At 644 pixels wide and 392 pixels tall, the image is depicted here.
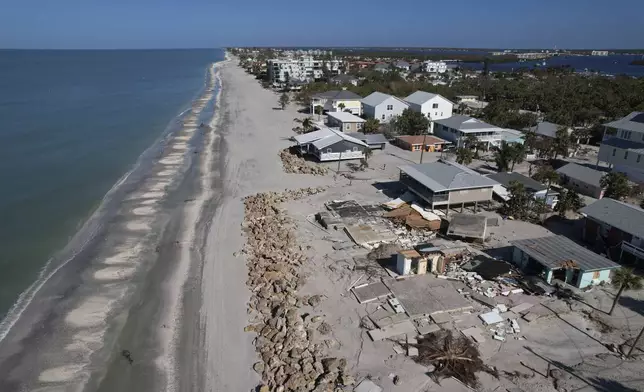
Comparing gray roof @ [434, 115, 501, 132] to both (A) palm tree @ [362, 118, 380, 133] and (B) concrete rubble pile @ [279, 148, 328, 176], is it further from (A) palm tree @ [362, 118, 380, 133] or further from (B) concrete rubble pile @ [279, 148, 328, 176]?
(B) concrete rubble pile @ [279, 148, 328, 176]

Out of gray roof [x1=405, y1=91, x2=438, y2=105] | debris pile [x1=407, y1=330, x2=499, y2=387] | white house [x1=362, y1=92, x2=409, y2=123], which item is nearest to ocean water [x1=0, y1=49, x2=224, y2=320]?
debris pile [x1=407, y1=330, x2=499, y2=387]

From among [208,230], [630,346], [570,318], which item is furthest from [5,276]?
[630,346]

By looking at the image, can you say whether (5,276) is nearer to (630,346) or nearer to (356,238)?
(356,238)

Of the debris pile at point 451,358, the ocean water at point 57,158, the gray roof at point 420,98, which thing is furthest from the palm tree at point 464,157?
the ocean water at point 57,158

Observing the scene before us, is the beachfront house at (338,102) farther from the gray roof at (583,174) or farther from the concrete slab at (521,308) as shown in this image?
the concrete slab at (521,308)

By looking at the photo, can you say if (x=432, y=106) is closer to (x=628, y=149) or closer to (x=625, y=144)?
(x=625, y=144)

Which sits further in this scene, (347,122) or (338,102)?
(338,102)

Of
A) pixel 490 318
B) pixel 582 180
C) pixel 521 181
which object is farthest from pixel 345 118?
pixel 490 318
